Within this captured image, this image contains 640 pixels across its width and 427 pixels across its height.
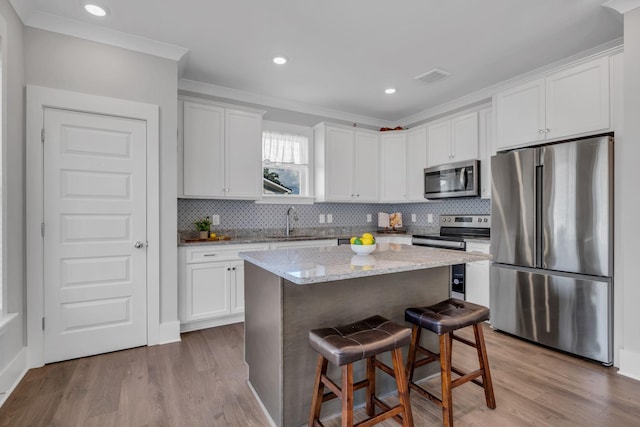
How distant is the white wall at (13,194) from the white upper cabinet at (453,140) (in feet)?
13.9

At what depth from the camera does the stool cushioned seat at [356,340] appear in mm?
1423

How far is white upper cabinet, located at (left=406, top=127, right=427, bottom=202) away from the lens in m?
4.54

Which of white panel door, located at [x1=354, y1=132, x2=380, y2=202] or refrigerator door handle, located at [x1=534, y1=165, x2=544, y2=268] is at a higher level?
white panel door, located at [x1=354, y1=132, x2=380, y2=202]

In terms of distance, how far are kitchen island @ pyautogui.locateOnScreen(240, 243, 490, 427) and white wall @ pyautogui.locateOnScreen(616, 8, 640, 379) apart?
126cm

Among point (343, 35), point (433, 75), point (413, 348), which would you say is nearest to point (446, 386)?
point (413, 348)

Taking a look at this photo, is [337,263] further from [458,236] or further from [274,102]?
[274,102]

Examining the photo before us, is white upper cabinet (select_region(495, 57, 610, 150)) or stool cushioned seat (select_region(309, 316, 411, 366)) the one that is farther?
white upper cabinet (select_region(495, 57, 610, 150))

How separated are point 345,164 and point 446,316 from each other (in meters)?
3.09


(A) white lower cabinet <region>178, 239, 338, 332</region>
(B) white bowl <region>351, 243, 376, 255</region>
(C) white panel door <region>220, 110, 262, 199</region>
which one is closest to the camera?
(B) white bowl <region>351, 243, 376, 255</region>

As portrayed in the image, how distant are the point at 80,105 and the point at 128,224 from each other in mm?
1020

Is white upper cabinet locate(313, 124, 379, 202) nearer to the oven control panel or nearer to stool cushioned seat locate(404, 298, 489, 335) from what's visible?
the oven control panel

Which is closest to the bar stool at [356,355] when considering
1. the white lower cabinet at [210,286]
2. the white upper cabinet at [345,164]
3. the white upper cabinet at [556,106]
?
the white lower cabinet at [210,286]

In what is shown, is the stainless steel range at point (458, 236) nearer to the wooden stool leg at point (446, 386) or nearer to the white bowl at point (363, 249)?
the white bowl at point (363, 249)

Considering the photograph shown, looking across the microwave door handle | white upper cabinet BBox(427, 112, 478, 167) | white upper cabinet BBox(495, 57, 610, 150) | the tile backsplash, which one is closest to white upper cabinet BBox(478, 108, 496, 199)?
white upper cabinet BBox(427, 112, 478, 167)
